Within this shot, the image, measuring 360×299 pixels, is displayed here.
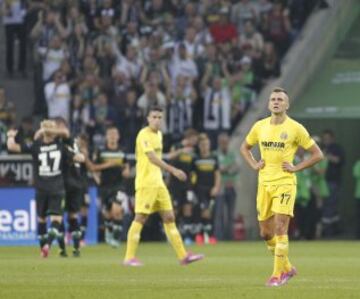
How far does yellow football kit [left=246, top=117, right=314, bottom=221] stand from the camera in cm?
1770

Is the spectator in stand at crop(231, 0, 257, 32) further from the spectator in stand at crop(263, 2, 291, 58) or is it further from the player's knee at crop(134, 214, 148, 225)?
the player's knee at crop(134, 214, 148, 225)

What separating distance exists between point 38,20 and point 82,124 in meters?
3.33

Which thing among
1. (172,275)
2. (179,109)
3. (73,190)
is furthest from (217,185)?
(172,275)

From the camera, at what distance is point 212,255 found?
2536cm

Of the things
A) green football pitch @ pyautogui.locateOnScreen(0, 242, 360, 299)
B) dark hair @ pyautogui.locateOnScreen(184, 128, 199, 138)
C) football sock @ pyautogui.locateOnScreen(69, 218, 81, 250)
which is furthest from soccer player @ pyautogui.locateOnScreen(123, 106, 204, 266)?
dark hair @ pyautogui.locateOnScreen(184, 128, 199, 138)

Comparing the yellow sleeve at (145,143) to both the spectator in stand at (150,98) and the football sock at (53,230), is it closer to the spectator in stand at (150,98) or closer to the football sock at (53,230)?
the football sock at (53,230)

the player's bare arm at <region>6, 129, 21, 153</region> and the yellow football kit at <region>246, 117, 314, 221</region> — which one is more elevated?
the yellow football kit at <region>246, 117, 314, 221</region>

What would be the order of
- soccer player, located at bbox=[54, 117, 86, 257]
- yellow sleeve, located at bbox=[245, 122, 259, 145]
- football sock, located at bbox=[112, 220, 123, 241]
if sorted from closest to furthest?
yellow sleeve, located at bbox=[245, 122, 259, 145], soccer player, located at bbox=[54, 117, 86, 257], football sock, located at bbox=[112, 220, 123, 241]

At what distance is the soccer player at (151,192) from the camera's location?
71.2 ft

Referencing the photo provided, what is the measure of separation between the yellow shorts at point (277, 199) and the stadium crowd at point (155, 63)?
13344 mm

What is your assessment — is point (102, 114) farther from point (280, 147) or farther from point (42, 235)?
point (280, 147)

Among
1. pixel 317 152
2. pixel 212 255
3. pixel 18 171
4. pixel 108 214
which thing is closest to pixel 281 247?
pixel 317 152

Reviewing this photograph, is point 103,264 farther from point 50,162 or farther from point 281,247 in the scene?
point 281,247

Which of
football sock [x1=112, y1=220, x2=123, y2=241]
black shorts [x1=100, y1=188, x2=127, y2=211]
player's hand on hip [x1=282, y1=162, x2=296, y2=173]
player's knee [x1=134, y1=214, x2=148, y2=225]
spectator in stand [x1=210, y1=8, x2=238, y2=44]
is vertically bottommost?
football sock [x1=112, y1=220, x2=123, y2=241]
